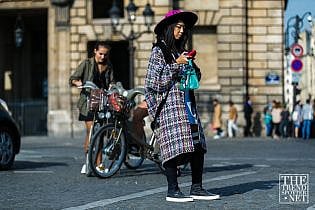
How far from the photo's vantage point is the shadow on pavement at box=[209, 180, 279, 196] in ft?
26.9

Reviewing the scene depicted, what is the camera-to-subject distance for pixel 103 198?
25.7 ft

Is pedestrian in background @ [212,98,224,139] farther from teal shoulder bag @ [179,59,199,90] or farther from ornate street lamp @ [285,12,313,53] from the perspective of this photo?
teal shoulder bag @ [179,59,199,90]

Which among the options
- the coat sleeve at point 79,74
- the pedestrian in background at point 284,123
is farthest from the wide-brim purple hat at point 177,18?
the pedestrian in background at point 284,123

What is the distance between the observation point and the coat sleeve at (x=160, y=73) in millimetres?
7535

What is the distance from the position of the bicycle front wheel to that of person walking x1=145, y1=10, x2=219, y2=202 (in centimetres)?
229

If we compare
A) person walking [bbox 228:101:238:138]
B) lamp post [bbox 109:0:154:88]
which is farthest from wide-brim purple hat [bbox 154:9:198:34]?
person walking [bbox 228:101:238:138]

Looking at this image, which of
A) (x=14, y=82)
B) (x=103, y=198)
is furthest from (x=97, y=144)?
(x=14, y=82)

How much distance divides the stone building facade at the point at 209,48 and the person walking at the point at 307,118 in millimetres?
1484

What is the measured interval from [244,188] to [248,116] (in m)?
20.8

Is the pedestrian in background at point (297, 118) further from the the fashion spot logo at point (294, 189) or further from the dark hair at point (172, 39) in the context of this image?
the dark hair at point (172, 39)

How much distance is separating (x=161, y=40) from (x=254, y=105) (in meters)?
22.5

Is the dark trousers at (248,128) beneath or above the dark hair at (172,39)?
beneath

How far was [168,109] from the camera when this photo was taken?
7500mm

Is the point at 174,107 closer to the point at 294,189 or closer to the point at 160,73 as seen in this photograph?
the point at 160,73
